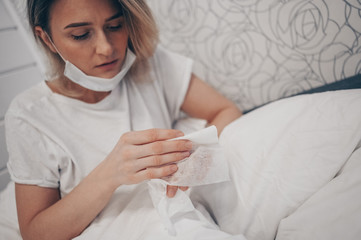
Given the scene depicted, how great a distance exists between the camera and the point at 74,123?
0.65 meters

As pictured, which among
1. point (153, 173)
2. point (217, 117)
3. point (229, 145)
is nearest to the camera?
point (153, 173)

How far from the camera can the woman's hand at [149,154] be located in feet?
1.48

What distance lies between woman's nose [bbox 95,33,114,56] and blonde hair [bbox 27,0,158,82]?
11 cm

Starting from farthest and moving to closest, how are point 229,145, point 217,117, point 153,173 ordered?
point 217,117
point 229,145
point 153,173

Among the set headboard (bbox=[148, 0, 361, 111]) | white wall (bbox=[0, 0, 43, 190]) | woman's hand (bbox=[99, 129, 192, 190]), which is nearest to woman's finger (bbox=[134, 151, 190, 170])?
woman's hand (bbox=[99, 129, 192, 190])

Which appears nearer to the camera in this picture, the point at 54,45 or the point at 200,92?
the point at 54,45

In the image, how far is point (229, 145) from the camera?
563 millimetres

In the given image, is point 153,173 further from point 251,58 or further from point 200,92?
point 251,58

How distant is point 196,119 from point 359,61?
1.90ft

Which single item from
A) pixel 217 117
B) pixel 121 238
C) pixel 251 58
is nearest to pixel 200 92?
pixel 217 117

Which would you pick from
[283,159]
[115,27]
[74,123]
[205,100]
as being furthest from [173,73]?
[283,159]

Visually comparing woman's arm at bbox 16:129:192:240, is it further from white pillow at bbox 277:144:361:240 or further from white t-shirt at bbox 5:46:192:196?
white pillow at bbox 277:144:361:240

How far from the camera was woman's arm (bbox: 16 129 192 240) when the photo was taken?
0.46 metres

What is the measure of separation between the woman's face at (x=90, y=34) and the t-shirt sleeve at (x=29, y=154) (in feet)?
0.76
